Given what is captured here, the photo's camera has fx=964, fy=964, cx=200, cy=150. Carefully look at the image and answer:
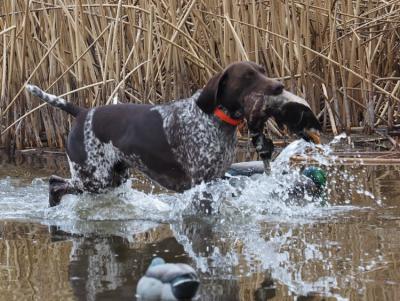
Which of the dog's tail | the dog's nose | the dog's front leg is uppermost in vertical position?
the dog's nose

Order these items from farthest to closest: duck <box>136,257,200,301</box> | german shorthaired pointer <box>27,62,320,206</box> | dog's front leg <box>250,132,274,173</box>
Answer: dog's front leg <box>250,132,274,173</box>, german shorthaired pointer <box>27,62,320,206</box>, duck <box>136,257,200,301</box>

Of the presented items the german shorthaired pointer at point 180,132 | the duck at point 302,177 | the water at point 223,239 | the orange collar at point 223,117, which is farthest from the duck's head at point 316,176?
the orange collar at point 223,117

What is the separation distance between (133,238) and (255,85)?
3.85 feet

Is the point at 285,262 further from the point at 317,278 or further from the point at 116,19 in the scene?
the point at 116,19

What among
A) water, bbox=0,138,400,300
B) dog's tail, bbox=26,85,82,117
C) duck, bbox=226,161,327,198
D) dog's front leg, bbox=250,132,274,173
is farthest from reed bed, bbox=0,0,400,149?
dog's front leg, bbox=250,132,274,173

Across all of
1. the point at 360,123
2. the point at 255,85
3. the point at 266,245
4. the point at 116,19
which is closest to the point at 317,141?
the point at 255,85

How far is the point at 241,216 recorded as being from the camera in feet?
19.5

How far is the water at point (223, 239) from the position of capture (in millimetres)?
4094

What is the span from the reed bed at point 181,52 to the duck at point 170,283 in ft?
16.2

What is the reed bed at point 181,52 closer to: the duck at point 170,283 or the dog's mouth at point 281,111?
the dog's mouth at point 281,111

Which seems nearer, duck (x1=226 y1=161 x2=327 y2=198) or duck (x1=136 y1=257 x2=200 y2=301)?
duck (x1=136 y1=257 x2=200 y2=301)

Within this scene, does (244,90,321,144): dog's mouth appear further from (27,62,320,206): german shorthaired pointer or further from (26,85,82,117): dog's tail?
(26,85,82,117): dog's tail

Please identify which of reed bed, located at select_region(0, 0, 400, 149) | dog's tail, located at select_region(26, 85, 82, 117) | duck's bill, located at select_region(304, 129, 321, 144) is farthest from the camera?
reed bed, located at select_region(0, 0, 400, 149)

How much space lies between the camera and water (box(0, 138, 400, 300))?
161 inches
